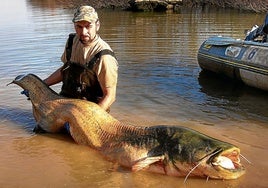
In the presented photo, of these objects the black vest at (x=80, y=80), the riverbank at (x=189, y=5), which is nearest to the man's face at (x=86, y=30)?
the black vest at (x=80, y=80)

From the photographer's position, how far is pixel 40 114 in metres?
5.44

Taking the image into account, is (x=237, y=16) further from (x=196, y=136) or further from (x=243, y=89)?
(x=196, y=136)

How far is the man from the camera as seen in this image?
4.99 meters

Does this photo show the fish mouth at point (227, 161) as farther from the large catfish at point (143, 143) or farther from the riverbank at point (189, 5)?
the riverbank at point (189, 5)

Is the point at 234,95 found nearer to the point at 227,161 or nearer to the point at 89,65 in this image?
the point at 89,65

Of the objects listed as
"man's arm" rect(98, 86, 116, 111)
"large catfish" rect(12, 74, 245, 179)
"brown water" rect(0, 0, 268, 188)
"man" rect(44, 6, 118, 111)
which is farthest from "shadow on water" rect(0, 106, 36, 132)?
"man's arm" rect(98, 86, 116, 111)

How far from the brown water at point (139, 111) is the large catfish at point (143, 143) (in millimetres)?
150

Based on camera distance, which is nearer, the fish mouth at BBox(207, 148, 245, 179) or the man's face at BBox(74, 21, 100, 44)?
the fish mouth at BBox(207, 148, 245, 179)

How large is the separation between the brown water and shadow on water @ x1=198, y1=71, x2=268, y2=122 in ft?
0.05

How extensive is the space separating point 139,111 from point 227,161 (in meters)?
2.79

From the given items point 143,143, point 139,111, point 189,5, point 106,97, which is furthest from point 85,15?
point 189,5

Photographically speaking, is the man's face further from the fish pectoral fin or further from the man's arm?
the fish pectoral fin

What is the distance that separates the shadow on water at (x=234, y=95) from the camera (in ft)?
21.8

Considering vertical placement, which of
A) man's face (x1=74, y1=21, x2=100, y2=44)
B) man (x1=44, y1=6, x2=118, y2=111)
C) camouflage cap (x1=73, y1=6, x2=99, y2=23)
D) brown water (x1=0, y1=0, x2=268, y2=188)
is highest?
camouflage cap (x1=73, y1=6, x2=99, y2=23)
